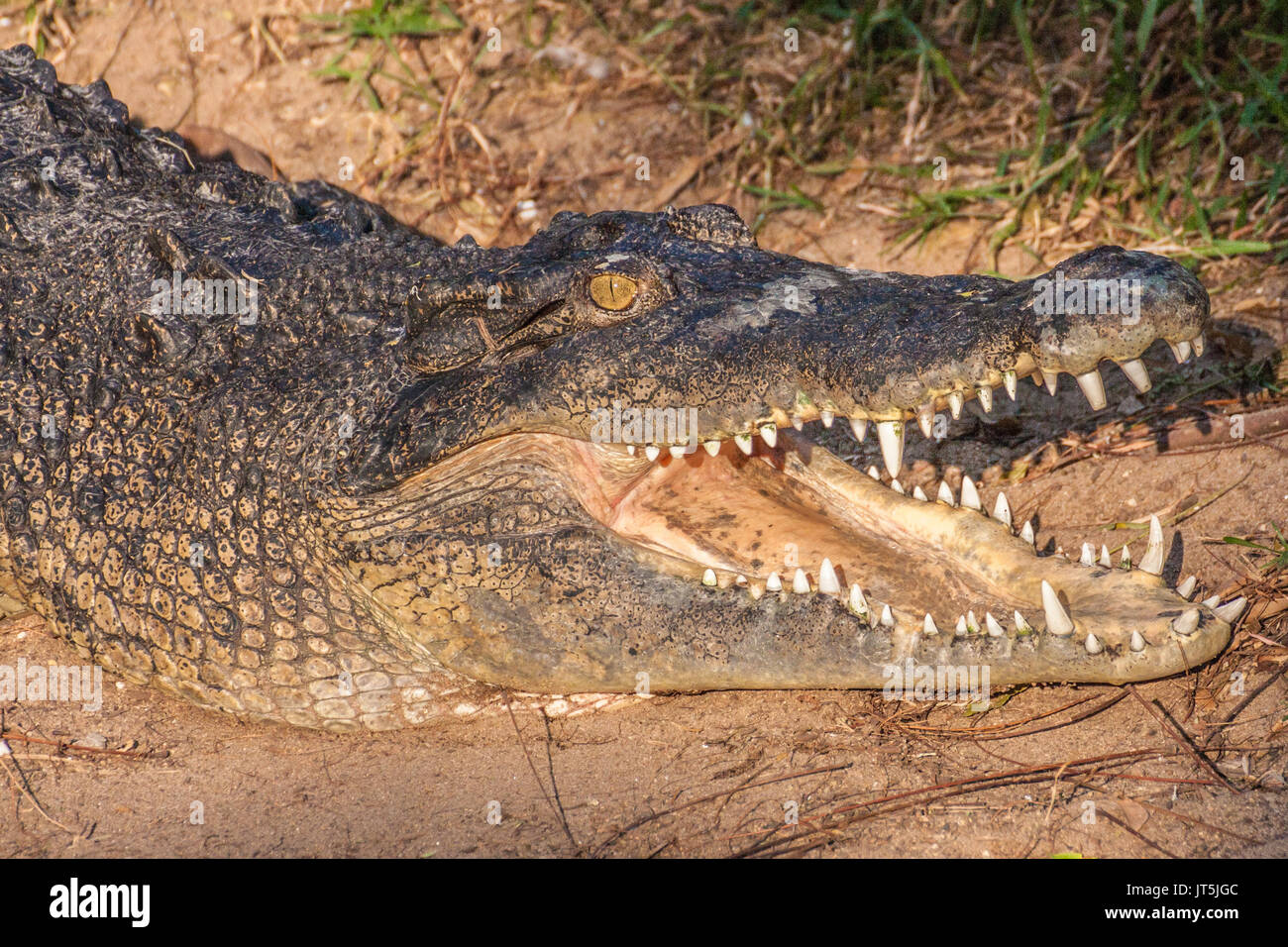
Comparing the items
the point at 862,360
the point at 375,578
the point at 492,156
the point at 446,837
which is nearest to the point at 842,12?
the point at 492,156

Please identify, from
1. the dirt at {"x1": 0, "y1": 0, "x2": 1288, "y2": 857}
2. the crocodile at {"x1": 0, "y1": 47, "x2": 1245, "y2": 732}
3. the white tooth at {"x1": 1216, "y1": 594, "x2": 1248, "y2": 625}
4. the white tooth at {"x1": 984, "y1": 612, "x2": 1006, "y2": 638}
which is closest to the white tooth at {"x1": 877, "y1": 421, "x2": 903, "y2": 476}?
the crocodile at {"x1": 0, "y1": 47, "x2": 1245, "y2": 732}

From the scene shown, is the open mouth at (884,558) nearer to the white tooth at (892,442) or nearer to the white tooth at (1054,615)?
the white tooth at (1054,615)

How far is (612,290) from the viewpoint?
3111mm


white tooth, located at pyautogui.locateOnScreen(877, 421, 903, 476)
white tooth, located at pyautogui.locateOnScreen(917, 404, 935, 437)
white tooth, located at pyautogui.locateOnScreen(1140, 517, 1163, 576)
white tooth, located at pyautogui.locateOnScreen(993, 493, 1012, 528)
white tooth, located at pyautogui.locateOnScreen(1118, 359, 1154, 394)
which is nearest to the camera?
white tooth, located at pyautogui.locateOnScreen(1118, 359, 1154, 394)

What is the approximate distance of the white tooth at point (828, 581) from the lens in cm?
297

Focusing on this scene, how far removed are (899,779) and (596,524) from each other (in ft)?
3.10

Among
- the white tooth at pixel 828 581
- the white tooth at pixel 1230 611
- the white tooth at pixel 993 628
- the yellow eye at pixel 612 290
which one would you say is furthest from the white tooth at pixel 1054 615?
the yellow eye at pixel 612 290

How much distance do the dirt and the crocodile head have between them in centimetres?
18

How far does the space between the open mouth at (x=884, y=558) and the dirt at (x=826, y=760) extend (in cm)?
19

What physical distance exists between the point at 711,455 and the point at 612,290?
481 millimetres

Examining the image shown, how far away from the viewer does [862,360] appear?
282 cm

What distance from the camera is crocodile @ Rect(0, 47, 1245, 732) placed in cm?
286

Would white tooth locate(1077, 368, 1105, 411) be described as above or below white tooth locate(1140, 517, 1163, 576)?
above

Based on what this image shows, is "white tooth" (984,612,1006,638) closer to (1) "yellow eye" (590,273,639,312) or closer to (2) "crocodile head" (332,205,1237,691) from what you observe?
(2) "crocodile head" (332,205,1237,691)
